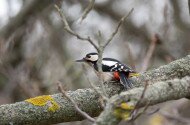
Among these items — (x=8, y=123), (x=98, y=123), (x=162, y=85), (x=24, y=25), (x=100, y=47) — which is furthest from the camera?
(x=24, y=25)

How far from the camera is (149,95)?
2.40m

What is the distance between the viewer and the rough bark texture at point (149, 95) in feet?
7.43

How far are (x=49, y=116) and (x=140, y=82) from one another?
0.66 m

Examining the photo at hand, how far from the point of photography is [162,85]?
2494 mm

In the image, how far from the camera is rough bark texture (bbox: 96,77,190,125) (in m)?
2.27

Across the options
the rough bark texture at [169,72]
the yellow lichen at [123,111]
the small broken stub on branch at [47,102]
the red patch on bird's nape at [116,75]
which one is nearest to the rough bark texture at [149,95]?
the yellow lichen at [123,111]

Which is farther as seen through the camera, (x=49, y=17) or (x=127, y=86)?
(x=49, y=17)

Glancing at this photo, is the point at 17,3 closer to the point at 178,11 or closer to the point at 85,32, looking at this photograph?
the point at 85,32

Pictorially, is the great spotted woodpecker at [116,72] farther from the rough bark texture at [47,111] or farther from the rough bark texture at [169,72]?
the rough bark texture at [47,111]

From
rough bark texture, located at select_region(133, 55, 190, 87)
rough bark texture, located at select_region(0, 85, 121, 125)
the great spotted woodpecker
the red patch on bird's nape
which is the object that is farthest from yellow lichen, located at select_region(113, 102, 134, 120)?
the red patch on bird's nape

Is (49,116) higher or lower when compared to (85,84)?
higher

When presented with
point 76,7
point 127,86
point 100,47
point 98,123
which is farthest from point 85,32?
point 98,123

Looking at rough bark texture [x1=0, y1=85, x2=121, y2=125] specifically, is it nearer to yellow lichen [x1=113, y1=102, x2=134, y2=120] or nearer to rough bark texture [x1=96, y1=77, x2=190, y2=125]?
rough bark texture [x1=96, y1=77, x2=190, y2=125]

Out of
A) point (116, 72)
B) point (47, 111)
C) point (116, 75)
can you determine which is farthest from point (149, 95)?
point (116, 72)
